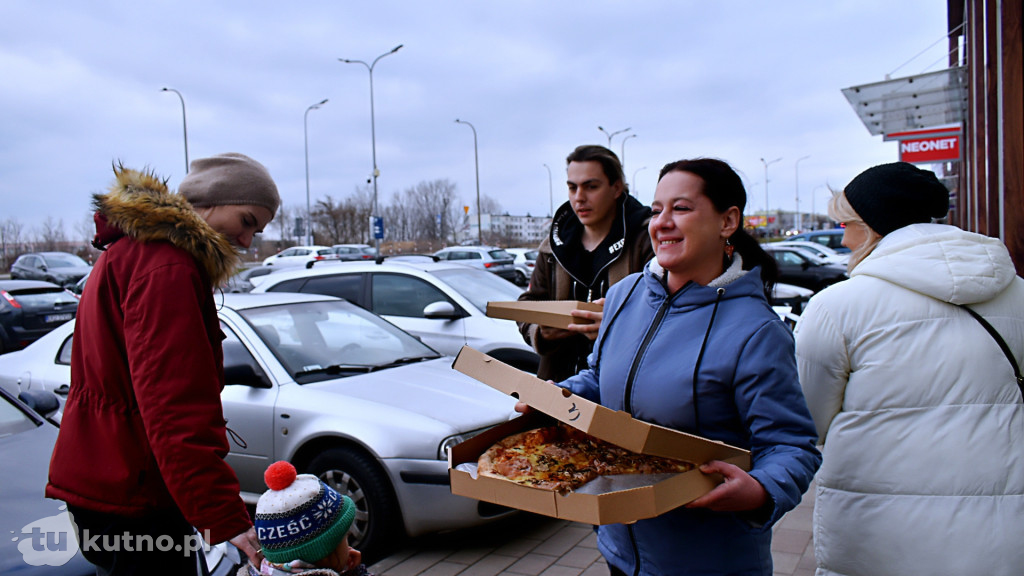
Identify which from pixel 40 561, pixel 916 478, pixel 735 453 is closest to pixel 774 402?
pixel 735 453

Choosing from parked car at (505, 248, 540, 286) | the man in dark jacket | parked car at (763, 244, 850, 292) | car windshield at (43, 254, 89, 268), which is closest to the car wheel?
the man in dark jacket

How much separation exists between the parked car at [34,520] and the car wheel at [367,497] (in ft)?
3.39

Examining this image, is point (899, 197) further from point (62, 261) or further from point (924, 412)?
point (62, 261)

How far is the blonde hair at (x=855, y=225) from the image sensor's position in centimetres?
212

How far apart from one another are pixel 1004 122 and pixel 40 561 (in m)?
6.59

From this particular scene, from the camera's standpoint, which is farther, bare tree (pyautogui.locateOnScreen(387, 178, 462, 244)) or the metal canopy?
bare tree (pyautogui.locateOnScreen(387, 178, 462, 244))

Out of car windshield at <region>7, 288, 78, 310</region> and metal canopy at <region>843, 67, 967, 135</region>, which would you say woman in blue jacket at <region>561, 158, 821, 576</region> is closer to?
metal canopy at <region>843, 67, 967, 135</region>

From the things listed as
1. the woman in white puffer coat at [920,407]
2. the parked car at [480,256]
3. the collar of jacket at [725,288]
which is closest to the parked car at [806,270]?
the parked car at [480,256]

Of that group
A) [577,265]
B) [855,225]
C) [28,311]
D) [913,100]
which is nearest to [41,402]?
[577,265]

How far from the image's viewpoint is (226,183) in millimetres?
2076

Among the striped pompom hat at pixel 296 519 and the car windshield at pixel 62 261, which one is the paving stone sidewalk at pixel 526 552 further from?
the car windshield at pixel 62 261

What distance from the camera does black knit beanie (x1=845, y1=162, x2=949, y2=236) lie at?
6.63 feet

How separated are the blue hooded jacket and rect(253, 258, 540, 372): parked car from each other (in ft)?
15.3

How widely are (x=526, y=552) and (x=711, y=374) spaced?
104 inches
